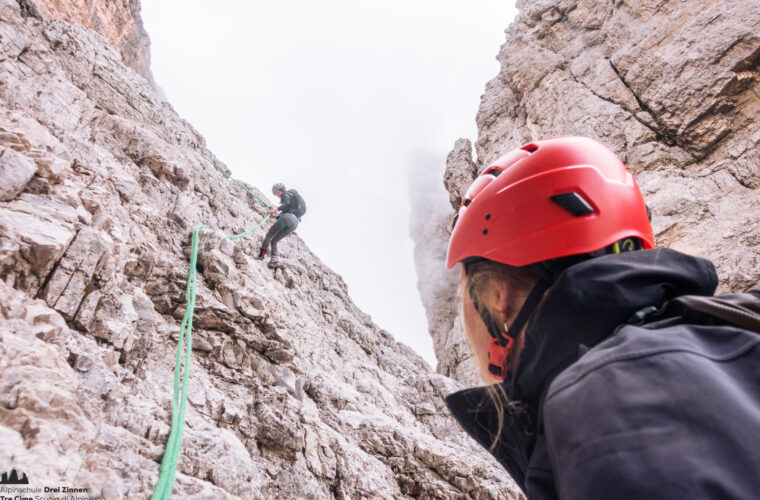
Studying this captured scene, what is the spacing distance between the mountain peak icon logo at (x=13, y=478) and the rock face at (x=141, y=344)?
0.04m

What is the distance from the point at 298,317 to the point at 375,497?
5860 mm

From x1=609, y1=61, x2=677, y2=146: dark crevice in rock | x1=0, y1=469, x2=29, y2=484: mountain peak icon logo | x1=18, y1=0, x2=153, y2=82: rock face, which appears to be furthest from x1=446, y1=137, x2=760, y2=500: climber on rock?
x1=609, y1=61, x2=677, y2=146: dark crevice in rock

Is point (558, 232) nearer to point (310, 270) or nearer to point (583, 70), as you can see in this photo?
point (310, 270)

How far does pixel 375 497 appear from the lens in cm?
589

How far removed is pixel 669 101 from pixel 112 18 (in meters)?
35.8

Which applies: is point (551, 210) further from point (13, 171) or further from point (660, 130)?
point (660, 130)

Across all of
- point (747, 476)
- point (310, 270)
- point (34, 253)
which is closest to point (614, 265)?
point (747, 476)

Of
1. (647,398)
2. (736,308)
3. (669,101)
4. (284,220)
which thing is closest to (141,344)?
(647,398)

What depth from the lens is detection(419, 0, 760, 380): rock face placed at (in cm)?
1179

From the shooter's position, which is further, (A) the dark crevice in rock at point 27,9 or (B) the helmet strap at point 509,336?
(A) the dark crevice in rock at point 27,9

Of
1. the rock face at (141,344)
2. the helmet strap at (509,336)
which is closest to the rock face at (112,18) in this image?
the rock face at (141,344)

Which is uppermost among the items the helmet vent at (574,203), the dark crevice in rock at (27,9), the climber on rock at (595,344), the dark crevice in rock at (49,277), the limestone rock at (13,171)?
the dark crevice in rock at (27,9)

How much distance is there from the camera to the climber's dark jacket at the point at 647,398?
2.68 ft

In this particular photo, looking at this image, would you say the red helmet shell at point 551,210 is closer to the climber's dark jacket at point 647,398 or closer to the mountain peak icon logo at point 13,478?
the climber's dark jacket at point 647,398
